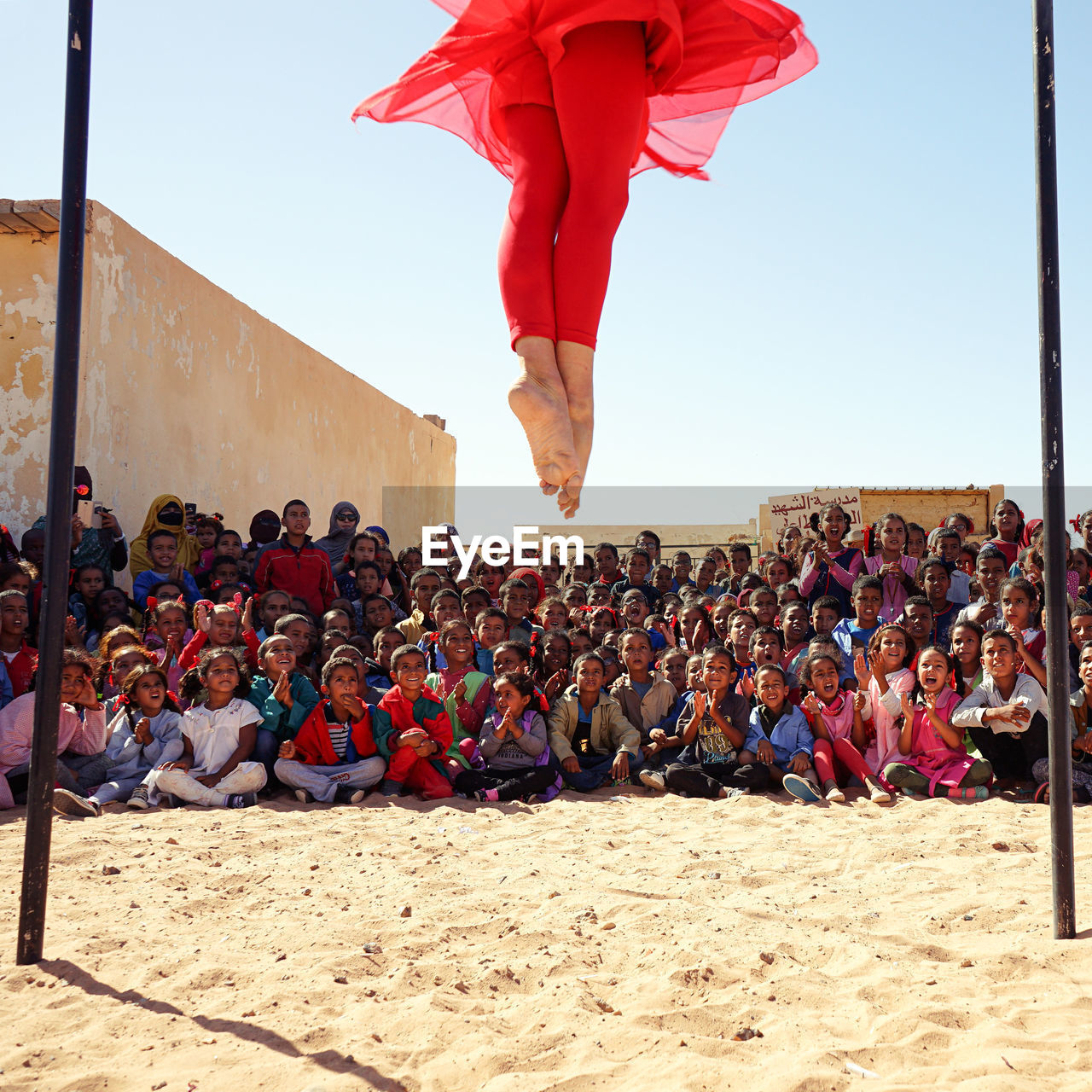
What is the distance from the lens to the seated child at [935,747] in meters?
4.67

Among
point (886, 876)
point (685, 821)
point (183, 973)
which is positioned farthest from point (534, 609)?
point (183, 973)

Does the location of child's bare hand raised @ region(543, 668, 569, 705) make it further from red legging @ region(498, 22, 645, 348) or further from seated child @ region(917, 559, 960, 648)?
red legging @ region(498, 22, 645, 348)

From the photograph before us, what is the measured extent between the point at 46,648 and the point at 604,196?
5.07 feet

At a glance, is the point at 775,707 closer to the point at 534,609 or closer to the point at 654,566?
the point at 534,609

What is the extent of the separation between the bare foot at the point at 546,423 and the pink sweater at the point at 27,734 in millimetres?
3422

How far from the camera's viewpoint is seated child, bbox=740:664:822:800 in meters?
4.98

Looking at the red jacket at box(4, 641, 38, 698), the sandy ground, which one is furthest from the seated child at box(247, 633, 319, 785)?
the red jacket at box(4, 641, 38, 698)

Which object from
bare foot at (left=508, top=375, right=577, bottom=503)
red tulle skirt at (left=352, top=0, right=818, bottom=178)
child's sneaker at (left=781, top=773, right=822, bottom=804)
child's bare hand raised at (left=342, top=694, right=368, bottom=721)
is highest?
red tulle skirt at (left=352, top=0, right=818, bottom=178)

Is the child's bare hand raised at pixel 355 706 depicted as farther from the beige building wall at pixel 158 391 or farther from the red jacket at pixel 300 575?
the beige building wall at pixel 158 391

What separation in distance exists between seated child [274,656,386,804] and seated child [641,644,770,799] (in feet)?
4.51

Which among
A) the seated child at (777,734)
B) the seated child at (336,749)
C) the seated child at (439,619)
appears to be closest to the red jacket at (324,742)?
the seated child at (336,749)

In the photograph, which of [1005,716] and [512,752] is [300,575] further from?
[1005,716]

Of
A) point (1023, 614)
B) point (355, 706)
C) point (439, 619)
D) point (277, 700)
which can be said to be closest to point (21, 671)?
point (277, 700)

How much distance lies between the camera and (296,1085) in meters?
1.97
